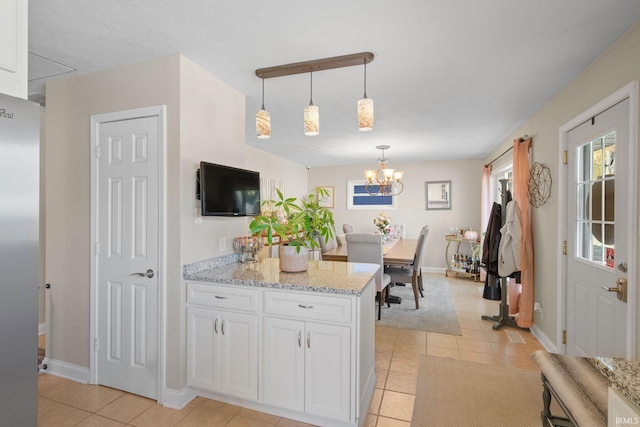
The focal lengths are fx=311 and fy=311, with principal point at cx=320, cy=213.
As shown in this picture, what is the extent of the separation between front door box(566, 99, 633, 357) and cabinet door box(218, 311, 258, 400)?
2280 millimetres

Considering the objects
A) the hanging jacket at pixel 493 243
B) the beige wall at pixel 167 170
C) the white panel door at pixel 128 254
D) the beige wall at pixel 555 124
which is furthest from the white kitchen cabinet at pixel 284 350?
the hanging jacket at pixel 493 243

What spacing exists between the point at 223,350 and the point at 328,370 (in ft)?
2.39

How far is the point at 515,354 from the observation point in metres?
2.88

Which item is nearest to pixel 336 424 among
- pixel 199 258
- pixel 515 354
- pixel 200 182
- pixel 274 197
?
pixel 199 258

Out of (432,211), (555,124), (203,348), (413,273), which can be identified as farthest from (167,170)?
(432,211)

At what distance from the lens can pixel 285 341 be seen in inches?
75.2

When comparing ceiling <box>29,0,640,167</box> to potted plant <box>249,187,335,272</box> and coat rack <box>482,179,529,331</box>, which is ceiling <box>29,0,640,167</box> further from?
potted plant <box>249,187,335,272</box>

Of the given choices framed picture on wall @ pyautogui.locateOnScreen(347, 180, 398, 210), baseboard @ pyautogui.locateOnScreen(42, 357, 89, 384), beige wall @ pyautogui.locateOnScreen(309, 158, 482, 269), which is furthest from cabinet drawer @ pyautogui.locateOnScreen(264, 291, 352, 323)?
framed picture on wall @ pyautogui.locateOnScreen(347, 180, 398, 210)

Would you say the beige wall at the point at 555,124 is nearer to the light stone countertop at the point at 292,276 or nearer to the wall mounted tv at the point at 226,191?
the light stone countertop at the point at 292,276

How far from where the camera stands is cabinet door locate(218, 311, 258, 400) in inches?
78.0

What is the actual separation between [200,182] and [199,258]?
0.56 metres

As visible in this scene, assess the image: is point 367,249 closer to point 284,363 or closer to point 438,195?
point 284,363

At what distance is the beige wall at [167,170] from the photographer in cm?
213

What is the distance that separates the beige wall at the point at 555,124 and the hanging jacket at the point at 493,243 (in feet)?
1.22
